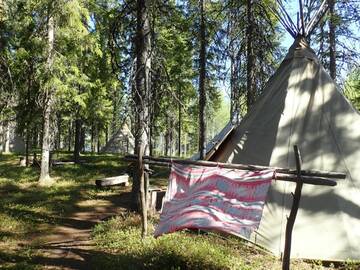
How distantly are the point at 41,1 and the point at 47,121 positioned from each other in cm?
518

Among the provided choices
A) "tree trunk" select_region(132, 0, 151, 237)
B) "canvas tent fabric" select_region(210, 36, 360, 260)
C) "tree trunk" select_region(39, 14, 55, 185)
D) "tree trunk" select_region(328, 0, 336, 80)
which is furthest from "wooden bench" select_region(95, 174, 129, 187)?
"tree trunk" select_region(328, 0, 336, 80)

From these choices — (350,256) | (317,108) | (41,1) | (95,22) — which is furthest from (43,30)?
(350,256)

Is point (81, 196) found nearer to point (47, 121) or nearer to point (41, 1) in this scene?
point (47, 121)

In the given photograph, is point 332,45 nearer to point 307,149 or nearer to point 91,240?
point 307,149

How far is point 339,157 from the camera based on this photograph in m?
9.44

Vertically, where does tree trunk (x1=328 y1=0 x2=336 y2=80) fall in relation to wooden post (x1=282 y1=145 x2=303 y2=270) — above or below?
above

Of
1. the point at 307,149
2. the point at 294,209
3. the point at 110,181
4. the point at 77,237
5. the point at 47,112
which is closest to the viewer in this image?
the point at 294,209

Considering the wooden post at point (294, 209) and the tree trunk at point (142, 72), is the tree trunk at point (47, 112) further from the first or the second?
the wooden post at point (294, 209)

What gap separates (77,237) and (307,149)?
6.51 metres

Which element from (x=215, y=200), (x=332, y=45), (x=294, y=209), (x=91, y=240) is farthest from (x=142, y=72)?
(x=332, y=45)

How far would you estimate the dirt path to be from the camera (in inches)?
371

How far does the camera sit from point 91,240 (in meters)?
11.2

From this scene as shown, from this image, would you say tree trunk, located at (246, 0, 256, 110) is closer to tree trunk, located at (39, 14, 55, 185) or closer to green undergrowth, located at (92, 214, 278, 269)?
green undergrowth, located at (92, 214, 278, 269)

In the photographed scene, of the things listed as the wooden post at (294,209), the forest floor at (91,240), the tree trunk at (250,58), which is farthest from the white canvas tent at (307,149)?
the tree trunk at (250,58)
